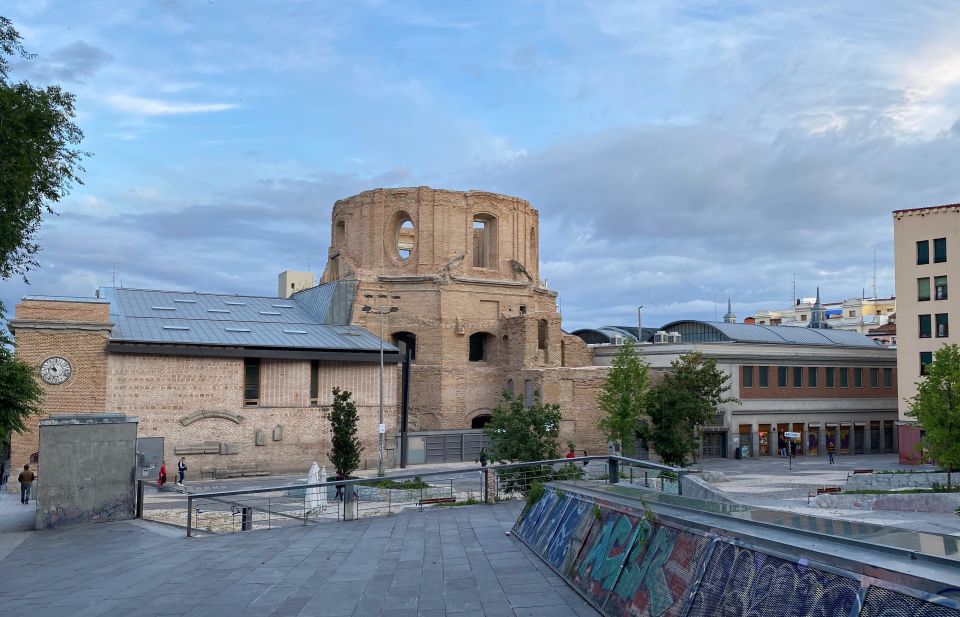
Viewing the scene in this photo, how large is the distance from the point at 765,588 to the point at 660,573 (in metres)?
1.46

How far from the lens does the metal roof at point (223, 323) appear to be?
35.5 m

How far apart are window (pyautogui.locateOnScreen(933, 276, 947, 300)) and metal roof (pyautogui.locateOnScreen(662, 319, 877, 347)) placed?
1122 cm

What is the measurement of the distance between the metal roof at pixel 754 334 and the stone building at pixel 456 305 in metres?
8.59

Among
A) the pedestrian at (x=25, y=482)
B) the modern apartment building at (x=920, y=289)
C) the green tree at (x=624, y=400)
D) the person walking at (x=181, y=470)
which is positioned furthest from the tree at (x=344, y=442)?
the modern apartment building at (x=920, y=289)

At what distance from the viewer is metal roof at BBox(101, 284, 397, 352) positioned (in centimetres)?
3553

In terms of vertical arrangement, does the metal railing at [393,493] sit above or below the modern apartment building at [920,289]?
below

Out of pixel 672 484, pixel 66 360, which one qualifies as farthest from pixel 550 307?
pixel 672 484

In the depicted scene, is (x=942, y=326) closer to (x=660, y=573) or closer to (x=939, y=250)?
(x=939, y=250)

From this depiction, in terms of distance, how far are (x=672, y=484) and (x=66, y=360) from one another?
25.5m

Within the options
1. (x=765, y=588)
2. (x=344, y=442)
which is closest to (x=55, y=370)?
(x=344, y=442)

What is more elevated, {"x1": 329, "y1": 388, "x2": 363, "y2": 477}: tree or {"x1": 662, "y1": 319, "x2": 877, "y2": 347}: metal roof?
{"x1": 662, "y1": 319, "x2": 877, "y2": 347}: metal roof

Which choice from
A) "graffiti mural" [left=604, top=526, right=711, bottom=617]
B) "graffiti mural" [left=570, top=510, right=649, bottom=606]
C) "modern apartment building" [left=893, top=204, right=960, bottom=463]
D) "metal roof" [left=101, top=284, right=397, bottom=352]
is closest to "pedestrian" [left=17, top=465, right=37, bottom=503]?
"metal roof" [left=101, top=284, right=397, bottom=352]

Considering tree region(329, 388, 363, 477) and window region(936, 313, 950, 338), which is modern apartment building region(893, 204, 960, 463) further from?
tree region(329, 388, 363, 477)

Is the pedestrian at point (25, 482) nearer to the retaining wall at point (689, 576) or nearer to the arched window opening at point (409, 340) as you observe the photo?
the retaining wall at point (689, 576)
